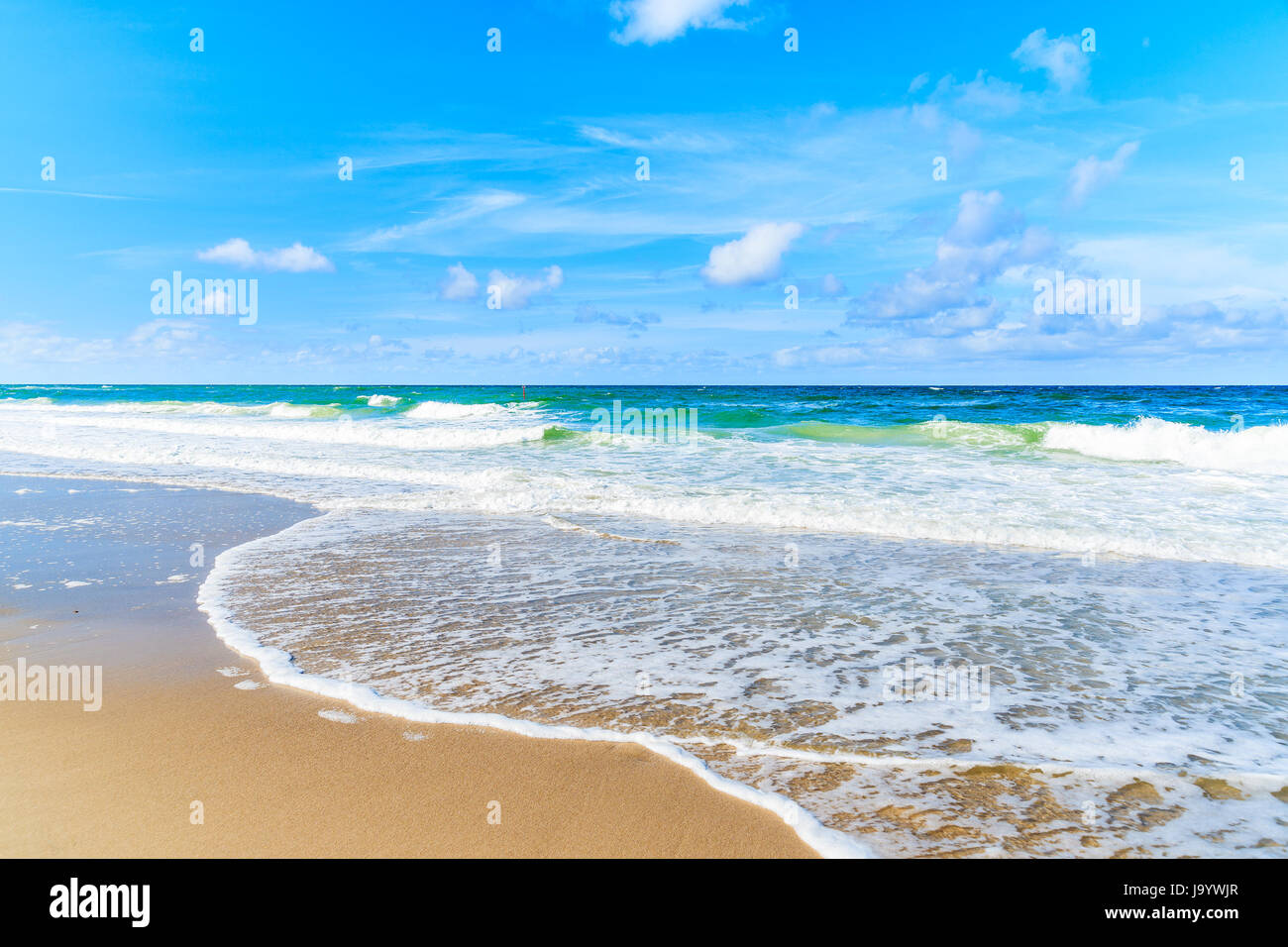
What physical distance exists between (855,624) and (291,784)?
3829 mm

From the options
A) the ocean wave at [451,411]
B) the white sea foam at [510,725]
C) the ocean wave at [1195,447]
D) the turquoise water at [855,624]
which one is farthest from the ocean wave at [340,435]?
the ocean wave at [1195,447]

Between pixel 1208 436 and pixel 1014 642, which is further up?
pixel 1208 436

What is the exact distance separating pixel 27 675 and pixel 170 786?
207cm

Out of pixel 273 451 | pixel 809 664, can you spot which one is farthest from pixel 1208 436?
pixel 273 451

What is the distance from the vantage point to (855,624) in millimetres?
5367

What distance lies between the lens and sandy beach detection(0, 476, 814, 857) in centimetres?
266

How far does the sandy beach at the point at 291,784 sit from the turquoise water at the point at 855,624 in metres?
0.33

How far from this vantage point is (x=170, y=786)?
118 inches

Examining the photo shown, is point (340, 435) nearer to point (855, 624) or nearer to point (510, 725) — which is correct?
point (855, 624)

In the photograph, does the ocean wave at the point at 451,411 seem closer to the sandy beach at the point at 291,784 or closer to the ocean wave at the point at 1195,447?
the ocean wave at the point at 1195,447

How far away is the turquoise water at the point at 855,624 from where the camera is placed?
10.4ft

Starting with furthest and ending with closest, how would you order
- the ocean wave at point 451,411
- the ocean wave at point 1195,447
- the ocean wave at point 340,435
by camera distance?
the ocean wave at point 451,411, the ocean wave at point 340,435, the ocean wave at point 1195,447
